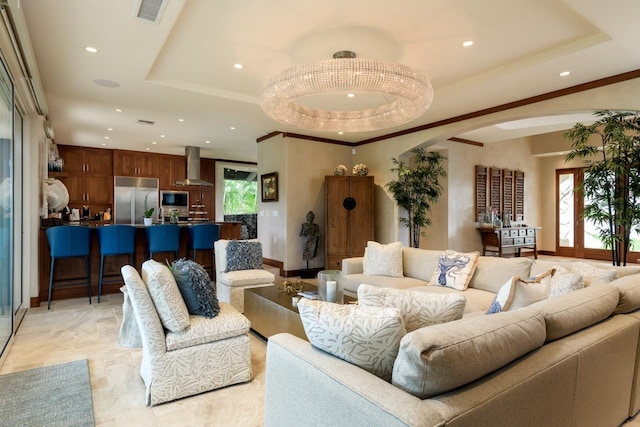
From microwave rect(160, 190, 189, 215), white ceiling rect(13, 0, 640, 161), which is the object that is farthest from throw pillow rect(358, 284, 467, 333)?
microwave rect(160, 190, 189, 215)

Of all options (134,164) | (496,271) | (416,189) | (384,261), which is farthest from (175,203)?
(496,271)

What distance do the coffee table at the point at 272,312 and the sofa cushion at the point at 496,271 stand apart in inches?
50.7

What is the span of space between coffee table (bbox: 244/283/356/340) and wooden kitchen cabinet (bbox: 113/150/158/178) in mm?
7118

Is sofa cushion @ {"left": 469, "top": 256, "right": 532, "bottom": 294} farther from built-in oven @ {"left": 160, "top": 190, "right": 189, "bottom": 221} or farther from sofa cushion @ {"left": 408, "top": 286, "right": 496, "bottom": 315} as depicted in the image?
built-in oven @ {"left": 160, "top": 190, "right": 189, "bottom": 221}

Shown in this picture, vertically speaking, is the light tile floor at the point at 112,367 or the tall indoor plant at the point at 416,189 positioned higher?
the tall indoor plant at the point at 416,189

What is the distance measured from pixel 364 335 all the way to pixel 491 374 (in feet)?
1.46

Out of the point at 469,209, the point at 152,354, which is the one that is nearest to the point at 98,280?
the point at 152,354

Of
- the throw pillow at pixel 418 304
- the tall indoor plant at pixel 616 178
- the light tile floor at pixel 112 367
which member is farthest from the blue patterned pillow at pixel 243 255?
the tall indoor plant at pixel 616 178

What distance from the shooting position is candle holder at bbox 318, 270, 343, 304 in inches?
112

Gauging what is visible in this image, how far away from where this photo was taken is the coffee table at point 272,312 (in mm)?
2756

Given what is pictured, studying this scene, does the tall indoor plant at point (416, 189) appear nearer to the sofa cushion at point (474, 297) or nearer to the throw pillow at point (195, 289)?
the sofa cushion at point (474, 297)

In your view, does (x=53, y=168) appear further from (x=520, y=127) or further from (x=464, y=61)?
(x=520, y=127)

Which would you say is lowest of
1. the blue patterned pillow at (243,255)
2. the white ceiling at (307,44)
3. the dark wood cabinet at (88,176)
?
the blue patterned pillow at (243,255)

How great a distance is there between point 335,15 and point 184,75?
209cm
